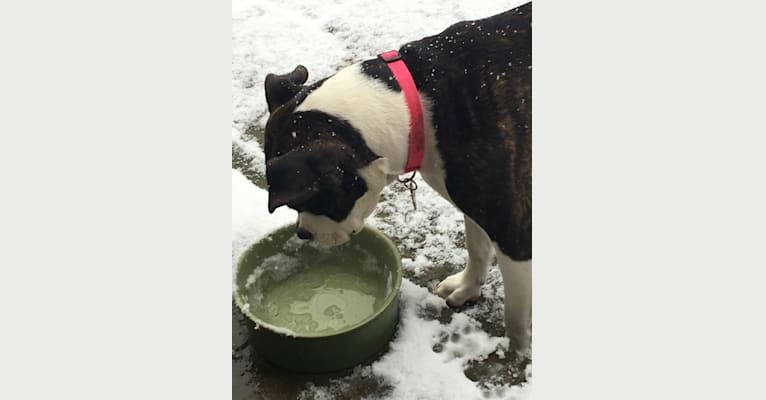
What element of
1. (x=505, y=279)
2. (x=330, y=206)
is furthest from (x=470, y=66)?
(x=505, y=279)

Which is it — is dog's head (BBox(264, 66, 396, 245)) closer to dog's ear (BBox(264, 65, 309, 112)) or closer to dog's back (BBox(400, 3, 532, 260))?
dog's ear (BBox(264, 65, 309, 112))

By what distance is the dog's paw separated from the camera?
8.71 feet

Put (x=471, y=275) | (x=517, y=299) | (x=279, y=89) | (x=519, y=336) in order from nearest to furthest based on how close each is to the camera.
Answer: (x=279, y=89)
(x=517, y=299)
(x=519, y=336)
(x=471, y=275)

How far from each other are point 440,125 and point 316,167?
0.41m

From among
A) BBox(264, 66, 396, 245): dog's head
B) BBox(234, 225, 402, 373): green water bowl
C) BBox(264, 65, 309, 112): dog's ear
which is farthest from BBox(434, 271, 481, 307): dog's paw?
BBox(264, 65, 309, 112): dog's ear

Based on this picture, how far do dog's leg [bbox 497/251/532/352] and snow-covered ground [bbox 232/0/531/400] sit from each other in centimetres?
9

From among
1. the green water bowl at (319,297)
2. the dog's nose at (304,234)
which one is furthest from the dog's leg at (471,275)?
the dog's nose at (304,234)

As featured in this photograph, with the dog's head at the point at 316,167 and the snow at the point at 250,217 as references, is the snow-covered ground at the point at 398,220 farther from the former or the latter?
the dog's head at the point at 316,167

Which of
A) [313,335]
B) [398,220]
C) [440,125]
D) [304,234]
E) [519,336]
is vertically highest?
[440,125]

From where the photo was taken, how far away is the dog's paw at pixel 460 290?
266cm

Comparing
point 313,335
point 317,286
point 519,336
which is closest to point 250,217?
point 317,286

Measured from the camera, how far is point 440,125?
1961mm

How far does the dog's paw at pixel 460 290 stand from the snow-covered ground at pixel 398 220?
41mm

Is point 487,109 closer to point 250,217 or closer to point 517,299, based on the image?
point 517,299
